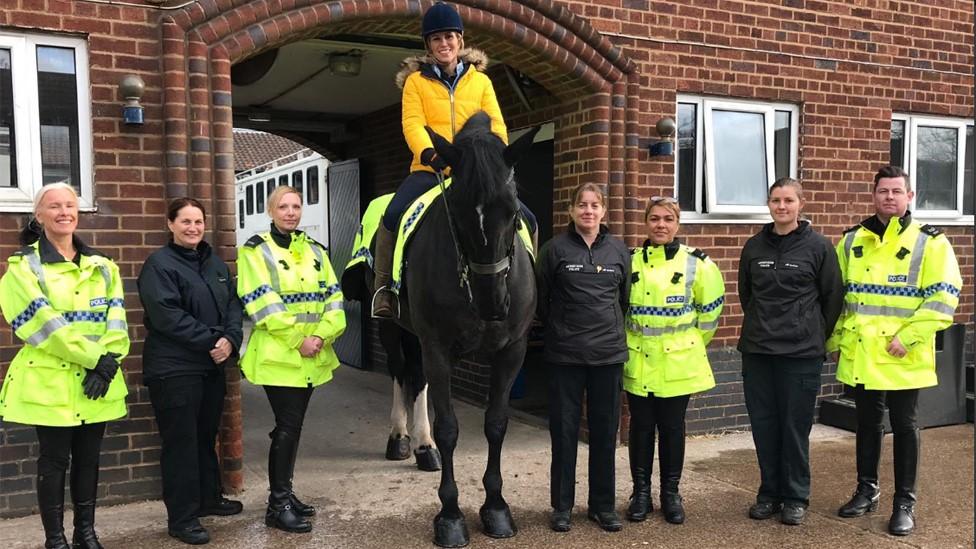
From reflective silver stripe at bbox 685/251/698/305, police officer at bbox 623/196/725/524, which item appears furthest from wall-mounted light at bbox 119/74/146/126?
reflective silver stripe at bbox 685/251/698/305

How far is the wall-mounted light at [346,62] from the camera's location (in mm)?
6773

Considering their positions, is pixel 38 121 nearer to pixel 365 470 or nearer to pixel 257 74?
pixel 257 74

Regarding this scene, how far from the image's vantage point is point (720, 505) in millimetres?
4613

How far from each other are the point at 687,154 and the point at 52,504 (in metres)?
5.05

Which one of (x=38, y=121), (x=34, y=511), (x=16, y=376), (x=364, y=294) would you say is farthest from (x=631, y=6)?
(x=34, y=511)

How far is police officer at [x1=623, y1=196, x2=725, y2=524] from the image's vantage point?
421cm

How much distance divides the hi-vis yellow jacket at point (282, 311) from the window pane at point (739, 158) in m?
3.67

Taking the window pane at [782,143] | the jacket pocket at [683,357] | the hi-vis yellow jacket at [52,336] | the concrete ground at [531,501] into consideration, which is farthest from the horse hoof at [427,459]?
the window pane at [782,143]

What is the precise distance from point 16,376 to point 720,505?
12.6 feet

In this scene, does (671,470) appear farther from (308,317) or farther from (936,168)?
(936,168)

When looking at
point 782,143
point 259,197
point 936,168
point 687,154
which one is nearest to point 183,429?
point 687,154

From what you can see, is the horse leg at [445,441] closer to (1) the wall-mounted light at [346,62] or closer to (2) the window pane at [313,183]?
(1) the wall-mounted light at [346,62]

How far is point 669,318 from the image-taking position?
167 inches

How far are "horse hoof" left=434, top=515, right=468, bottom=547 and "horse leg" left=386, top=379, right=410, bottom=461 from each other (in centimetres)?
167
